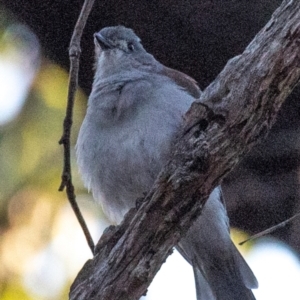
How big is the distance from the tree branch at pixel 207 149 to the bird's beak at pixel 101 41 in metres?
1.17

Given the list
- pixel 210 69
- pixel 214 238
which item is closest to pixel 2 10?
pixel 210 69

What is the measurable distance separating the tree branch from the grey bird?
75cm

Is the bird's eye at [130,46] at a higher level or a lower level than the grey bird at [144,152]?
higher

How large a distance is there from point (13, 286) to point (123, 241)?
4.74ft

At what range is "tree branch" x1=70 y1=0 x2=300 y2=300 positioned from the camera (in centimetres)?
172

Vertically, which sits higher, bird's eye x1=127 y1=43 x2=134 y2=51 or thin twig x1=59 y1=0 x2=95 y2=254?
thin twig x1=59 y1=0 x2=95 y2=254

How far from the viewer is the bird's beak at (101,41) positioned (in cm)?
286

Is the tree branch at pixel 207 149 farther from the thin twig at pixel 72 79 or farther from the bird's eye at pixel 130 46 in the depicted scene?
the bird's eye at pixel 130 46

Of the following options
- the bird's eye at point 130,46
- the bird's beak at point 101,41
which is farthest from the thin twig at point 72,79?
the bird's eye at point 130,46

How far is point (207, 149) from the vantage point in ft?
5.60

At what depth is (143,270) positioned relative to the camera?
1.76m

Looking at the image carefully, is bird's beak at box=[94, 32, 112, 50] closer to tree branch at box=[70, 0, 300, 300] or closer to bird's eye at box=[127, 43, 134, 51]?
bird's eye at box=[127, 43, 134, 51]

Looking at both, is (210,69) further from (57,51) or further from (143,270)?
(143,270)

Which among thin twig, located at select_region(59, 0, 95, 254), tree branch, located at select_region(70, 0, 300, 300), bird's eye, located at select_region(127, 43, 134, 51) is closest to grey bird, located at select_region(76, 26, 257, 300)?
bird's eye, located at select_region(127, 43, 134, 51)
